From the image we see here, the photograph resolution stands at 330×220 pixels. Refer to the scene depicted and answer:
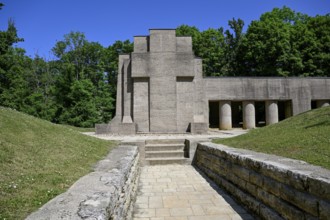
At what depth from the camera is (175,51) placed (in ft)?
64.1

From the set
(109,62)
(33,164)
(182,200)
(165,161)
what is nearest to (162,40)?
(165,161)

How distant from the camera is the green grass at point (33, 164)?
10.3ft

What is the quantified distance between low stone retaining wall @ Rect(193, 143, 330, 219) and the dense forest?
2538 centimetres

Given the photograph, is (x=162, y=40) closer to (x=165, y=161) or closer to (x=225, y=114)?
(x=225, y=114)

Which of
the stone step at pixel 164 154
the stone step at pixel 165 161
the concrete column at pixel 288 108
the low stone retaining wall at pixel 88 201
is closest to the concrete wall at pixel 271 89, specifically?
the concrete column at pixel 288 108

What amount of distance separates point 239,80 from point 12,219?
23042mm

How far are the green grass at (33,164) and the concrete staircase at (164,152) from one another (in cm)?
377

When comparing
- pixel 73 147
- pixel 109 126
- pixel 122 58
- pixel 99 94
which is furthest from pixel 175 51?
pixel 99 94

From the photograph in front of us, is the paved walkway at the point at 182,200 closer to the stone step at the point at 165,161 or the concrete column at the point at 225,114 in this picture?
the stone step at the point at 165,161

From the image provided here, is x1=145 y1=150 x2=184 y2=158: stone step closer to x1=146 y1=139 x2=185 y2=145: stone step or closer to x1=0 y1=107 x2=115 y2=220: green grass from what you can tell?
x1=146 y1=139 x2=185 y2=145: stone step

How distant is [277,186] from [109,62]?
40975 millimetres

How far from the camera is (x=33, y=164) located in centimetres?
464

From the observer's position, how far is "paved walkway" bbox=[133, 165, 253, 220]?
5098 mm

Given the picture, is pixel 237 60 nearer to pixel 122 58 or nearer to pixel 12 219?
pixel 122 58
